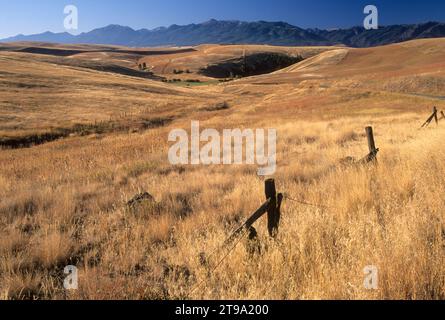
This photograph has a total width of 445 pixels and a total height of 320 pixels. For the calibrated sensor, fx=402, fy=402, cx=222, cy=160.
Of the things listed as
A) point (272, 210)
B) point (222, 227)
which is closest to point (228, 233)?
point (222, 227)

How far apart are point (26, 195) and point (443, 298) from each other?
8932 mm

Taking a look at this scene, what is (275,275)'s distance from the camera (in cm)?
473

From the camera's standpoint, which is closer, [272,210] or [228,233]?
[272,210]

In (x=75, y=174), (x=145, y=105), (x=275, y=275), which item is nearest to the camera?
(x=275, y=275)

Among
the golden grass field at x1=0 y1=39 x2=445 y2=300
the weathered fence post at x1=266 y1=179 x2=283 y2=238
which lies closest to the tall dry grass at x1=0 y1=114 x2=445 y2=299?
the golden grass field at x1=0 y1=39 x2=445 y2=300

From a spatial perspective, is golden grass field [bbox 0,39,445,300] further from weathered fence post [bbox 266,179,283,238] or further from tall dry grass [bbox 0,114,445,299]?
weathered fence post [bbox 266,179,283,238]

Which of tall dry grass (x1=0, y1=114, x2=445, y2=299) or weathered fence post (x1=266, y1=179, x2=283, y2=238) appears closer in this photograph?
tall dry grass (x1=0, y1=114, x2=445, y2=299)

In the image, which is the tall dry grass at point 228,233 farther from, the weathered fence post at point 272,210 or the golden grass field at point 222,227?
the weathered fence post at point 272,210

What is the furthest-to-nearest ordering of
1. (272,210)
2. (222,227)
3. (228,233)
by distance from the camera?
1. (222,227)
2. (228,233)
3. (272,210)

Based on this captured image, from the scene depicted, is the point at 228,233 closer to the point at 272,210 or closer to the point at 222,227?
the point at 222,227

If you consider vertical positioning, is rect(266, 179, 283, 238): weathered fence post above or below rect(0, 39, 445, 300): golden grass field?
above

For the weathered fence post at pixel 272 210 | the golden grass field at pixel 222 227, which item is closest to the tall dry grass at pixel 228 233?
the golden grass field at pixel 222 227
